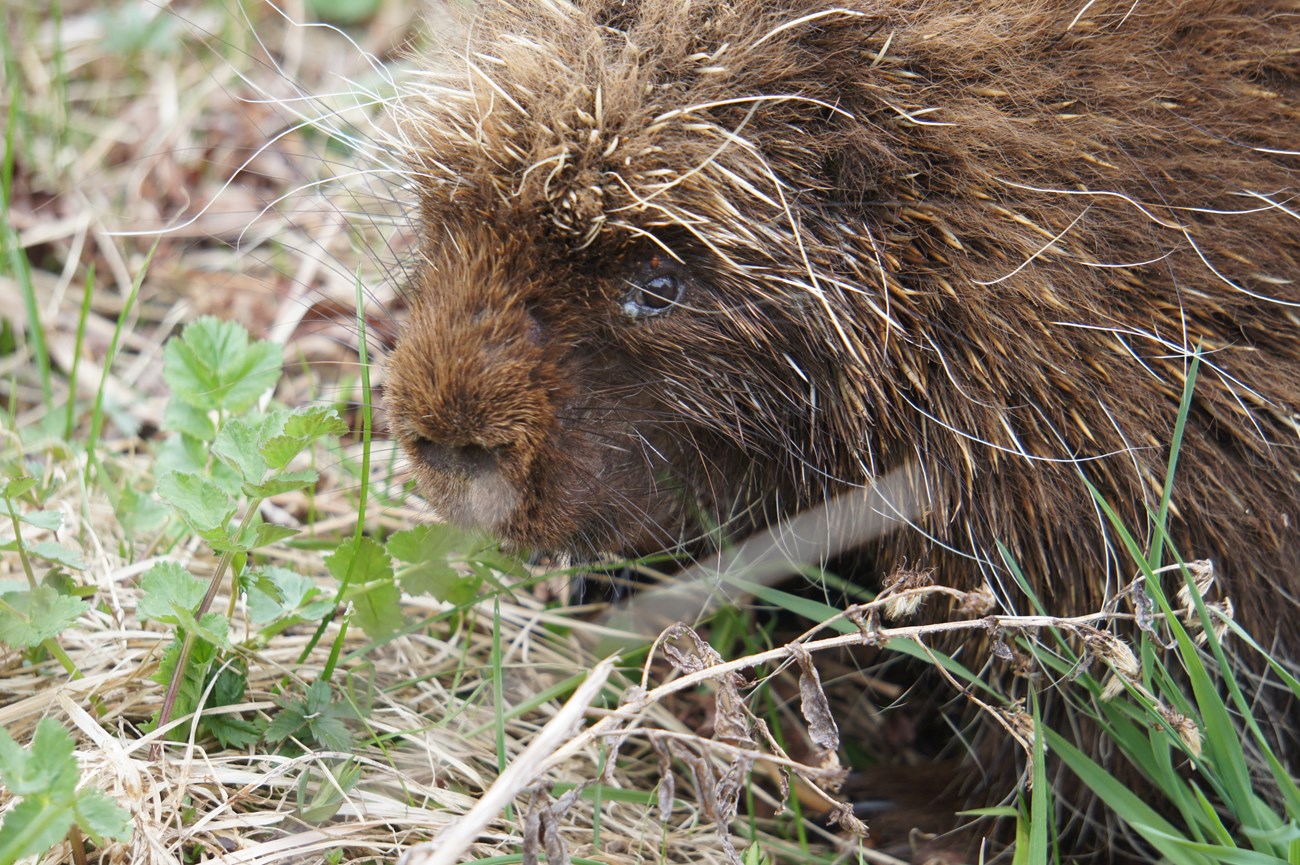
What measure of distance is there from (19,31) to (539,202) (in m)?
3.78

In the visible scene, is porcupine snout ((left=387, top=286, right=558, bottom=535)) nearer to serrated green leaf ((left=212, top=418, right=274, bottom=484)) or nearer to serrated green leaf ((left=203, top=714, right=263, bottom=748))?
serrated green leaf ((left=212, top=418, right=274, bottom=484))

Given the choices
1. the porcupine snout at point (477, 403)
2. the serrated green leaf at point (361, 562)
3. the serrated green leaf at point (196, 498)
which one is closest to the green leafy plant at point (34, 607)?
the serrated green leaf at point (196, 498)

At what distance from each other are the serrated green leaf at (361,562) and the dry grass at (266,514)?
9.2 inches

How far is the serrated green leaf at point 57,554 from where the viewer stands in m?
2.30

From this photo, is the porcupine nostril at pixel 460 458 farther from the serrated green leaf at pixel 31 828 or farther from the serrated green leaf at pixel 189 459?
the serrated green leaf at pixel 31 828

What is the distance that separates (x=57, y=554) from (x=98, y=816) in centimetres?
75

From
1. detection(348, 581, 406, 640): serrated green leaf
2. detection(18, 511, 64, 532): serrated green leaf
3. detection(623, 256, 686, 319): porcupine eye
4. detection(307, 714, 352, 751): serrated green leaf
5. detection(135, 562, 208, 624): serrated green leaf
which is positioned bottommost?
detection(307, 714, 352, 751): serrated green leaf

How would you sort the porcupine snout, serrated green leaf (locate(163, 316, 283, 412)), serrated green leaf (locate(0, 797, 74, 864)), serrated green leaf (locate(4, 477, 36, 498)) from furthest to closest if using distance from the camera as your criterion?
serrated green leaf (locate(163, 316, 283, 412)), serrated green leaf (locate(4, 477, 36, 498)), the porcupine snout, serrated green leaf (locate(0, 797, 74, 864))

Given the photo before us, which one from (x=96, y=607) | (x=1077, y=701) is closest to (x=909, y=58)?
(x=1077, y=701)

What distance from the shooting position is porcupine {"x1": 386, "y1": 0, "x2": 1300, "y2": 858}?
6.82 feet

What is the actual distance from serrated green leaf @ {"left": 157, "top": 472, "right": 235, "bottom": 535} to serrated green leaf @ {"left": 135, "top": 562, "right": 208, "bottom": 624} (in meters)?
0.09

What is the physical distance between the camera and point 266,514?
10.8 feet

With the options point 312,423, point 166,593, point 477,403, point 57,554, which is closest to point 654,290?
point 477,403

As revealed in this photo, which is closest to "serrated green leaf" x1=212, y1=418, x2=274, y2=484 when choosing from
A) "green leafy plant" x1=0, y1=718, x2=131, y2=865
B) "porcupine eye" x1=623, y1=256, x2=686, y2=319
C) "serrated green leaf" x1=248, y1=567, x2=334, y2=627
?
"serrated green leaf" x1=248, y1=567, x2=334, y2=627
